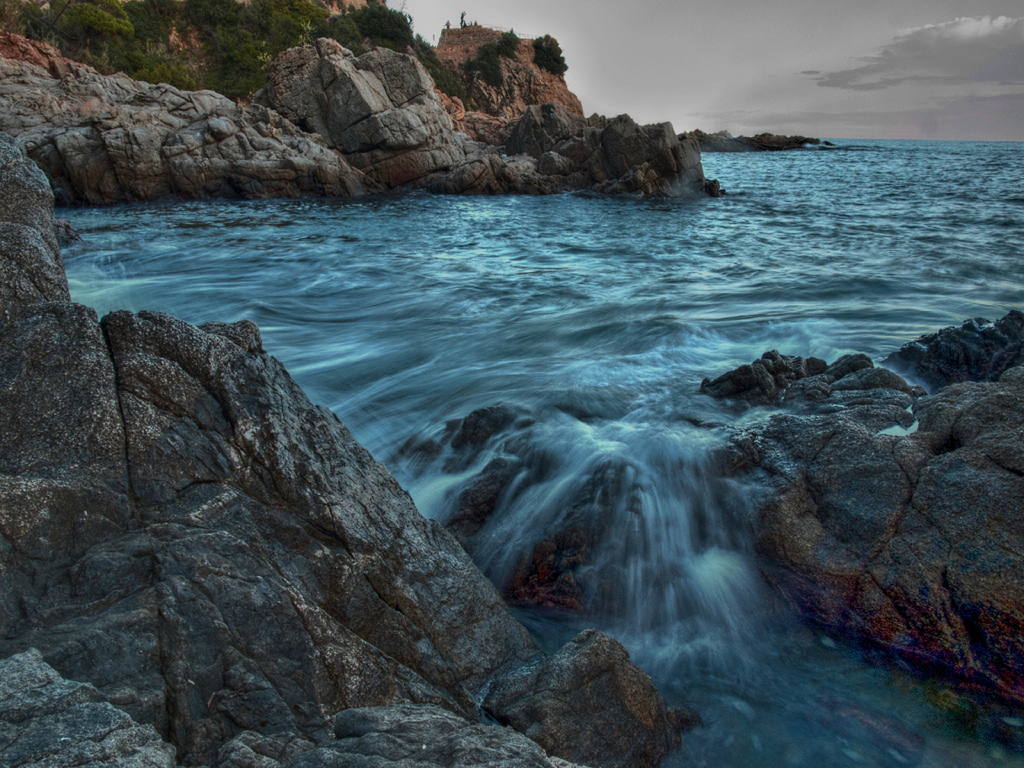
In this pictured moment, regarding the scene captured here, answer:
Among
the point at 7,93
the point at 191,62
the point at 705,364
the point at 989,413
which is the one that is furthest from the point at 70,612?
the point at 191,62

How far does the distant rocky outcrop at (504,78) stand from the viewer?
225ft

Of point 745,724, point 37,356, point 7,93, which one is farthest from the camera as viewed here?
point 7,93

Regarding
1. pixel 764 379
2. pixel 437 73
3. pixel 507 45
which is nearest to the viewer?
pixel 764 379

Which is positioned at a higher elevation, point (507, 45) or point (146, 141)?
point (507, 45)

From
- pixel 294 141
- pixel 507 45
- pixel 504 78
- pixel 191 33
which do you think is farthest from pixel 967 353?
pixel 507 45

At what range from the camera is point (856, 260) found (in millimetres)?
14562

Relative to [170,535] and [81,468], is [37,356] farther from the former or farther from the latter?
[170,535]

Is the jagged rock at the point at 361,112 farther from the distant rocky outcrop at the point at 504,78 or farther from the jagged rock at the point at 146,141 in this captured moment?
the distant rocky outcrop at the point at 504,78

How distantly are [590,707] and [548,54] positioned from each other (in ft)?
269

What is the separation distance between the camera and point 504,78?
2744 inches

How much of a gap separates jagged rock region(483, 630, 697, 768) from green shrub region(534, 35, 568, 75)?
80729mm

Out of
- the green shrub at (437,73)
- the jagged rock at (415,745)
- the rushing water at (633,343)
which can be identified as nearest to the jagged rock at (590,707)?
the rushing water at (633,343)

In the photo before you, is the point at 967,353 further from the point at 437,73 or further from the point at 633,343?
the point at 437,73

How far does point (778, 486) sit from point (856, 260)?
12212 mm
